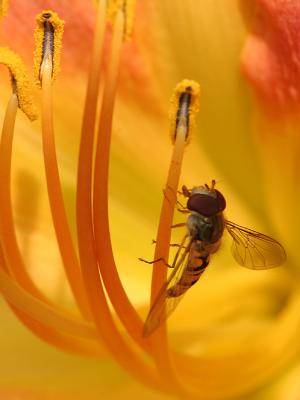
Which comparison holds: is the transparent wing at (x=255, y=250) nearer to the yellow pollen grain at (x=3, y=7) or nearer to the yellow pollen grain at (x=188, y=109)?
the yellow pollen grain at (x=188, y=109)

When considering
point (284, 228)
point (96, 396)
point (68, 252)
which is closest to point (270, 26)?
point (284, 228)

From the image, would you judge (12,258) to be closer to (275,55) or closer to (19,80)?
(19,80)

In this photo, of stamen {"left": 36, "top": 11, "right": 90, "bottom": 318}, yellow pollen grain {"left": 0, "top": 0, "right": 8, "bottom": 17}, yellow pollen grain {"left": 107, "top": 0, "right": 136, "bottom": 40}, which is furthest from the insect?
yellow pollen grain {"left": 0, "top": 0, "right": 8, "bottom": 17}

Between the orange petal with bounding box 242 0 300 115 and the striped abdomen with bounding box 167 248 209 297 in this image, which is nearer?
the striped abdomen with bounding box 167 248 209 297

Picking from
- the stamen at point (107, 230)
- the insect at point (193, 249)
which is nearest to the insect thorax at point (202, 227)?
the insect at point (193, 249)

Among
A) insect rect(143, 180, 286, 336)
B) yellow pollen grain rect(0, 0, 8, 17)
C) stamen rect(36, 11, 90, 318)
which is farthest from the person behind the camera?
yellow pollen grain rect(0, 0, 8, 17)

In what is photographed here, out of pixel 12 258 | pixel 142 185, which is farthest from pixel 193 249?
pixel 142 185

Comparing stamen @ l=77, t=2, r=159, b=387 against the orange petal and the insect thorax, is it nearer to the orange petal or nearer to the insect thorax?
the insect thorax
